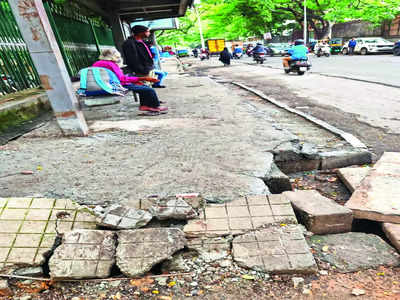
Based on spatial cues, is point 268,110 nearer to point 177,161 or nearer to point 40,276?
point 177,161

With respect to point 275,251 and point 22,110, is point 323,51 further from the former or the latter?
point 275,251

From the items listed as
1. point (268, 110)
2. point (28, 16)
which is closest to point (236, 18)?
point (268, 110)

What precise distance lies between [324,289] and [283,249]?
1.16 feet

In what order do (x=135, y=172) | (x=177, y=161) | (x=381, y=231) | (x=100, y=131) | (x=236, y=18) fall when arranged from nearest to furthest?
(x=381, y=231) < (x=135, y=172) < (x=177, y=161) < (x=100, y=131) < (x=236, y=18)

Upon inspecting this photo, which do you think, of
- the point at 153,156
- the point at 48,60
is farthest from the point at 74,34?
the point at 153,156

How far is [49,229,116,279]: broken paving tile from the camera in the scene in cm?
175

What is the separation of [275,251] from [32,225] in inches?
78.2

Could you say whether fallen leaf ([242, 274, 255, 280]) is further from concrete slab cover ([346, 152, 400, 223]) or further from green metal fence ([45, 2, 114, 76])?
green metal fence ([45, 2, 114, 76])

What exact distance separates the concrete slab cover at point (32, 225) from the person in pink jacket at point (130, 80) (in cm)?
329

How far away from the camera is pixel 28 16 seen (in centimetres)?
313

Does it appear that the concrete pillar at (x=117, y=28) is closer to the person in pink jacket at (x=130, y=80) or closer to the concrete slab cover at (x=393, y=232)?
the person in pink jacket at (x=130, y=80)

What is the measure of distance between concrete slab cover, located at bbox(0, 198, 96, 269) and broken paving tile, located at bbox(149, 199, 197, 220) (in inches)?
21.8

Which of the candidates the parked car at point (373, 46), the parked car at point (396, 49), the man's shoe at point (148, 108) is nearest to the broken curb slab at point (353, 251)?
the man's shoe at point (148, 108)

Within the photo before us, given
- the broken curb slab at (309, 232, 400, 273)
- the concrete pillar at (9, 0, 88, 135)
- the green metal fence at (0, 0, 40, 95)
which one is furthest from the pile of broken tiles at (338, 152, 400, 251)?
the green metal fence at (0, 0, 40, 95)
